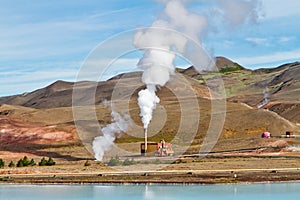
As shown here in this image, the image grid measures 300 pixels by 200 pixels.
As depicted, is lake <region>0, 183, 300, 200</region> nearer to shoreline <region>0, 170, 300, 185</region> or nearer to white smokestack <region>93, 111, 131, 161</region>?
shoreline <region>0, 170, 300, 185</region>

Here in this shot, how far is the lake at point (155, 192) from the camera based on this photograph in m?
54.1

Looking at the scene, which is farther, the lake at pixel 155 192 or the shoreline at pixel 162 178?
the shoreline at pixel 162 178

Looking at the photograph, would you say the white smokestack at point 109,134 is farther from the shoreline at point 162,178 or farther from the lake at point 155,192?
the lake at point 155,192

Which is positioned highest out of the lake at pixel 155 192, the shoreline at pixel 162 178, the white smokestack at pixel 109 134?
the white smokestack at pixel 109 134

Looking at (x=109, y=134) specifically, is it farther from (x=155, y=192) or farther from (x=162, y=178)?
(x=155, y=192)

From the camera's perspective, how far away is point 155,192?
56969 millimetres

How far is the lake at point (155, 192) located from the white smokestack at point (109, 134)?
40702mm

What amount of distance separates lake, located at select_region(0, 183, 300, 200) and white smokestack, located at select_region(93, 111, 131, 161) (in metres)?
40.7

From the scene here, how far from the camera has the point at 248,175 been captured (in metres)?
70.4

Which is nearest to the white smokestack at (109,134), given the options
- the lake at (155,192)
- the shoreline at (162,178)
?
the shoreline at (162,178)

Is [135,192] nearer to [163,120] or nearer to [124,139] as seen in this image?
[124,139]

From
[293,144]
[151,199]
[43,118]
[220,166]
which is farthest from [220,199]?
[43,118]

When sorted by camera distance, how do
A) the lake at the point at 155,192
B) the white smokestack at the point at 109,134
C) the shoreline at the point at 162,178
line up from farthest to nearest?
the white smokestack at the point at 109,134 < the shoreline at the point at 162,178 < the lake at the point at 155,192

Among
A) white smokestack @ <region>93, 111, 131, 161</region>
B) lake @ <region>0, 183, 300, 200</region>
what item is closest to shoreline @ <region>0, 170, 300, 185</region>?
lake @ <region>0, 183, 300, 200</region>
